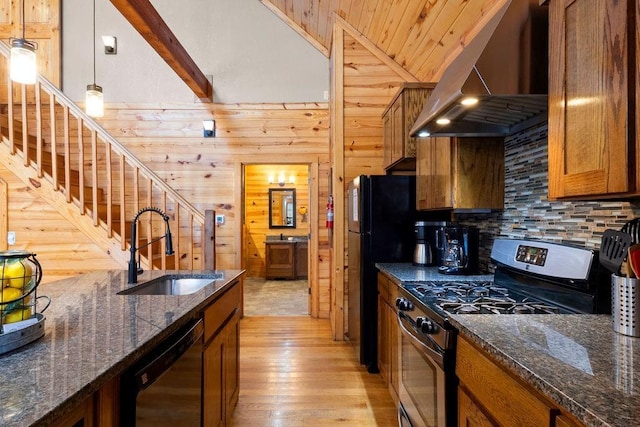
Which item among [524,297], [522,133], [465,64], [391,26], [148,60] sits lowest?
[524,297]

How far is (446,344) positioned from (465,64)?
1.17 m

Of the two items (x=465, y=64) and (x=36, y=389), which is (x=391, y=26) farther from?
(x=36, y=389)

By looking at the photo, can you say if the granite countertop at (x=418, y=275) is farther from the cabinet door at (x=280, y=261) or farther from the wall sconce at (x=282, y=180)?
the wall sconce at (x=282, y=180)

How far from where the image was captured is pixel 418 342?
1.61m

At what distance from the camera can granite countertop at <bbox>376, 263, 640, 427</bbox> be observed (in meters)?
0.70

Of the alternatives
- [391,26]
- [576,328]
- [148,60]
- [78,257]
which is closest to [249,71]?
[148,60]

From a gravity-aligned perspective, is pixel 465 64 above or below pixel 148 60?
below

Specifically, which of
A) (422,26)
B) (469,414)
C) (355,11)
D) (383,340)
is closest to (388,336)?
(383,340)

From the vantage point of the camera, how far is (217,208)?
4559 millimetres

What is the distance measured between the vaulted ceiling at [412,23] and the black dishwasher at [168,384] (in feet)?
7.72

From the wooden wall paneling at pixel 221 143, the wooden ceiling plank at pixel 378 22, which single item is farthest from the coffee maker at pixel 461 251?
the wooden wall paneling at pixel 221 143

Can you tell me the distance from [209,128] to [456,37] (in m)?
3.05

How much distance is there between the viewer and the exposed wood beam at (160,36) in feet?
8.56

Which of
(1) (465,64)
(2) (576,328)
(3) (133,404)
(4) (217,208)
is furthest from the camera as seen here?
(4) (217,208)
